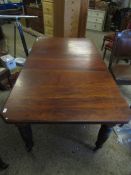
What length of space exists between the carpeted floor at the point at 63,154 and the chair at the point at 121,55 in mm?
634

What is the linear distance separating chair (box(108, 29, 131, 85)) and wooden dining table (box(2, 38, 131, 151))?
14.8 inches

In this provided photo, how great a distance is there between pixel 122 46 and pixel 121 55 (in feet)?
0.40

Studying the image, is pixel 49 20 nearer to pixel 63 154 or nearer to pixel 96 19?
pixel 96 19

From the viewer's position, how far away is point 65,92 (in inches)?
43.6

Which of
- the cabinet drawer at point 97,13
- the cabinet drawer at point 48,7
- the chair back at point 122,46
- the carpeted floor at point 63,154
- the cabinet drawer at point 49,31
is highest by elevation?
the cabinet drawer at point 48,7

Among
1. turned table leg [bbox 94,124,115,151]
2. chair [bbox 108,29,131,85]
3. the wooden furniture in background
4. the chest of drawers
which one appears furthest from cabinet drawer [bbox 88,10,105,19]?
turned table leg [bbox 94,124,115,151]

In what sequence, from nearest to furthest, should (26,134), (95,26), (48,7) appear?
(26,134)
(48,7)
(95,26)

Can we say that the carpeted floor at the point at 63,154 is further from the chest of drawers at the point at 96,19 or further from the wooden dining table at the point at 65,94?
the chest of drawers at the point at 96,19

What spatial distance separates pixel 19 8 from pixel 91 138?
4433 mm

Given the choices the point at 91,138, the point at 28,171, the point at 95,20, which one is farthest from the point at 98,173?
the point at 95,20

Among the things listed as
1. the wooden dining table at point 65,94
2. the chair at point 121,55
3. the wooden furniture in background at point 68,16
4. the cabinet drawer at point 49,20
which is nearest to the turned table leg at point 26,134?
the wooden dining table at point 65,94

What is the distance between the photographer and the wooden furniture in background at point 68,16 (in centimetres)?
298

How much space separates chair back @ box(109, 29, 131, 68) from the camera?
5.82ft

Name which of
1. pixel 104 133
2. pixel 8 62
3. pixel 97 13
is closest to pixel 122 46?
pixel 104 133
